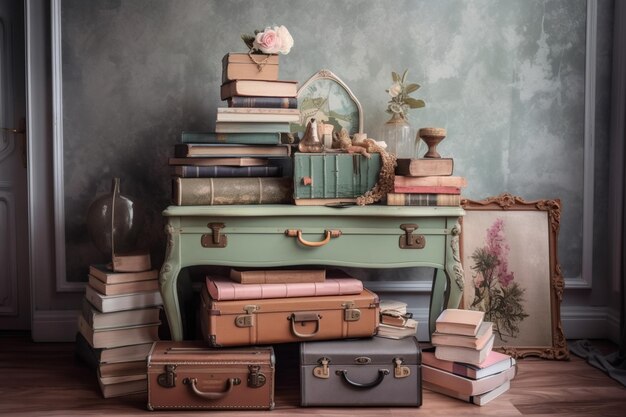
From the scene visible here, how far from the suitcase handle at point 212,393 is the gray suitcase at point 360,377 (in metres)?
0.27

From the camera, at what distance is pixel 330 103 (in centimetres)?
338

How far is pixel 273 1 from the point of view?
11.1 ft

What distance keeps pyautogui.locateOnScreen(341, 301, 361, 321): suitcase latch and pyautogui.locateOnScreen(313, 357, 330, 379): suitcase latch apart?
20 cm

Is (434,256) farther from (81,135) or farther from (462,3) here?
(81,135)

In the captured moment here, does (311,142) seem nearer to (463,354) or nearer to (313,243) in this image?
(313,243)

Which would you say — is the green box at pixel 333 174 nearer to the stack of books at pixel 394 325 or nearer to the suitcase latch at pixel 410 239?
the suitcase latch at pixel 410 239

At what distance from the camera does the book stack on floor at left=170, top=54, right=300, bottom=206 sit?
2.87 m

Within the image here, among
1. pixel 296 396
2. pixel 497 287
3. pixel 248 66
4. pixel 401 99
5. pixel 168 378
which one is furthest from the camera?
pixel 497 287

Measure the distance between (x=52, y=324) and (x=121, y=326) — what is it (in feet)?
2.79

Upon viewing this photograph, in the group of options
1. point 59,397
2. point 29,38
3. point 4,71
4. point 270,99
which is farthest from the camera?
point 4,71

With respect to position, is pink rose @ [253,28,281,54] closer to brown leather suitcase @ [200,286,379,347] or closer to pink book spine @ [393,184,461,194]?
pink book spine @ [393,184,461,194]

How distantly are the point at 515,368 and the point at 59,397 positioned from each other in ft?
6.25

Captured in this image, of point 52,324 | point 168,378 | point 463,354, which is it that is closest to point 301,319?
point 168,378

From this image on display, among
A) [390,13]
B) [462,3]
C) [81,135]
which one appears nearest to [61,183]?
[81,135]
